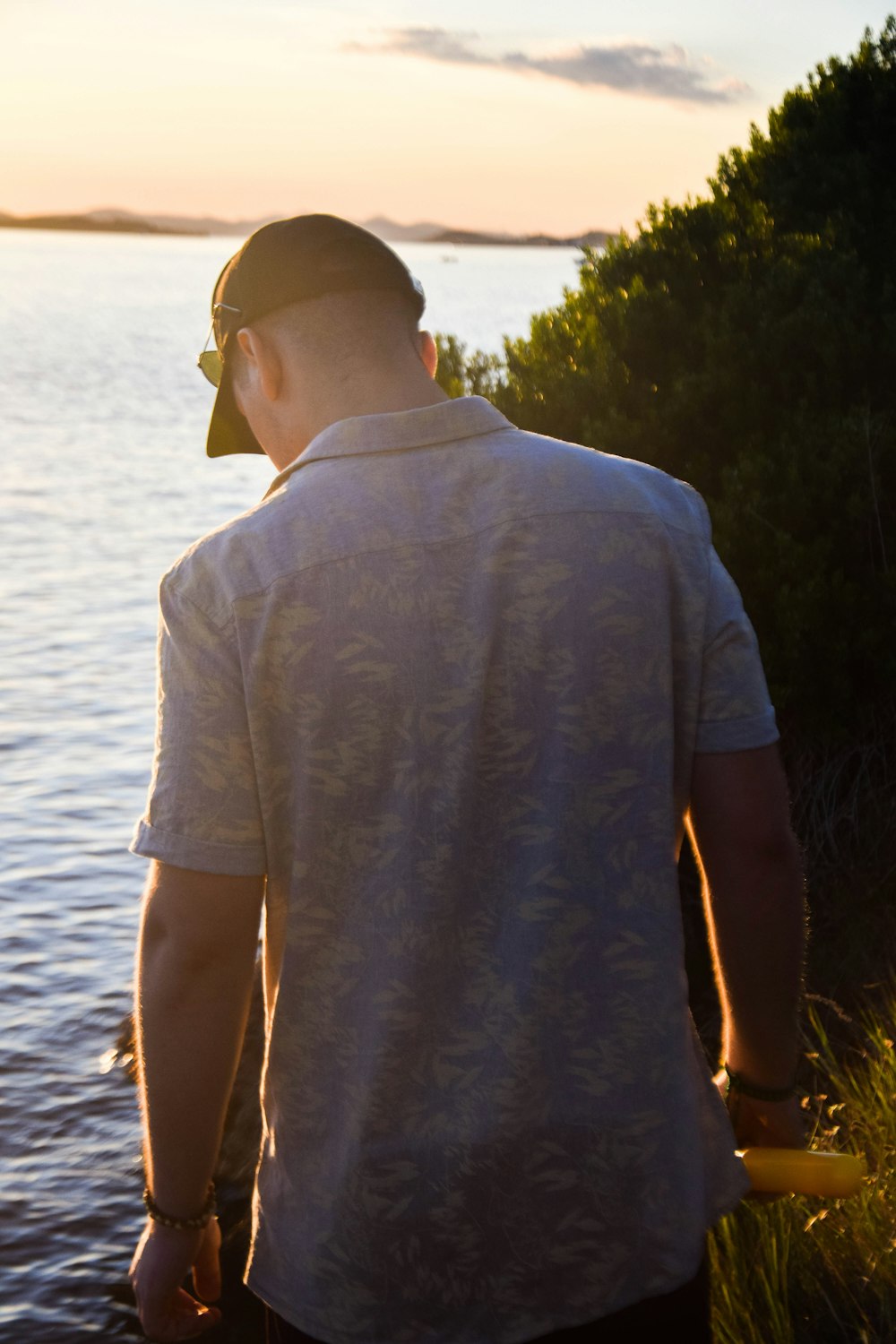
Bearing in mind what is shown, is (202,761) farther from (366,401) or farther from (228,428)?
(228,428)

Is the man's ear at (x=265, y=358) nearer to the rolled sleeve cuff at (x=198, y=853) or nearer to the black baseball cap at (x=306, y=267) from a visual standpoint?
the black baseball cap at (x=306, y=267)

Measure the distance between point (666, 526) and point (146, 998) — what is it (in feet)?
3.10

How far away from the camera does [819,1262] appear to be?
3.28m

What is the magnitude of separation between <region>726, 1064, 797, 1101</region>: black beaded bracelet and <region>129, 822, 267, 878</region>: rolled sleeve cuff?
93cm

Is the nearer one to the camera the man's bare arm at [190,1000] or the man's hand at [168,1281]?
the man's bare arm at [190,1000]

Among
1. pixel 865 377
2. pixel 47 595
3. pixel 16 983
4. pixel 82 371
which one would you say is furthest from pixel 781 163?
pixel 82 371

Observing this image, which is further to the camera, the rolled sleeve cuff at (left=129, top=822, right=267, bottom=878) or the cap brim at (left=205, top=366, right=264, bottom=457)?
the cap brim at (left=205, top=366, right=264, bottom=457)

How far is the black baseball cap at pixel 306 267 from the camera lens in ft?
6.43

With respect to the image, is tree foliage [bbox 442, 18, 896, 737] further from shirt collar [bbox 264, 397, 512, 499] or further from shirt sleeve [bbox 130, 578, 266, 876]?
shirt sleeve [bbox 130, 578, 266, 876]

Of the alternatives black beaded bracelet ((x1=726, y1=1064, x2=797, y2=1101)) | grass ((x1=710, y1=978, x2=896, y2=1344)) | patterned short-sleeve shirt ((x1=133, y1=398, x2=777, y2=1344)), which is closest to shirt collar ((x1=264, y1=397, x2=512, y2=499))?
patterned short-sleeve shirt ((x1=133, y1=398, x2=777, y2=1344))

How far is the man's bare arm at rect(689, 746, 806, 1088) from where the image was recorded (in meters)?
2.02

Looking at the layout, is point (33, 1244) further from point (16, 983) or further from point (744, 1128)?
point (744, 1128)

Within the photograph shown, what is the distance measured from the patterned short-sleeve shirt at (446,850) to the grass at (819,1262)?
1.49 m

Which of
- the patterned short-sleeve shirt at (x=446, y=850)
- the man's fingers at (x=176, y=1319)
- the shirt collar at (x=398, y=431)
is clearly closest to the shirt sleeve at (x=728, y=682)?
the patterned short-sleeve shirt at (x=446, y=850)
